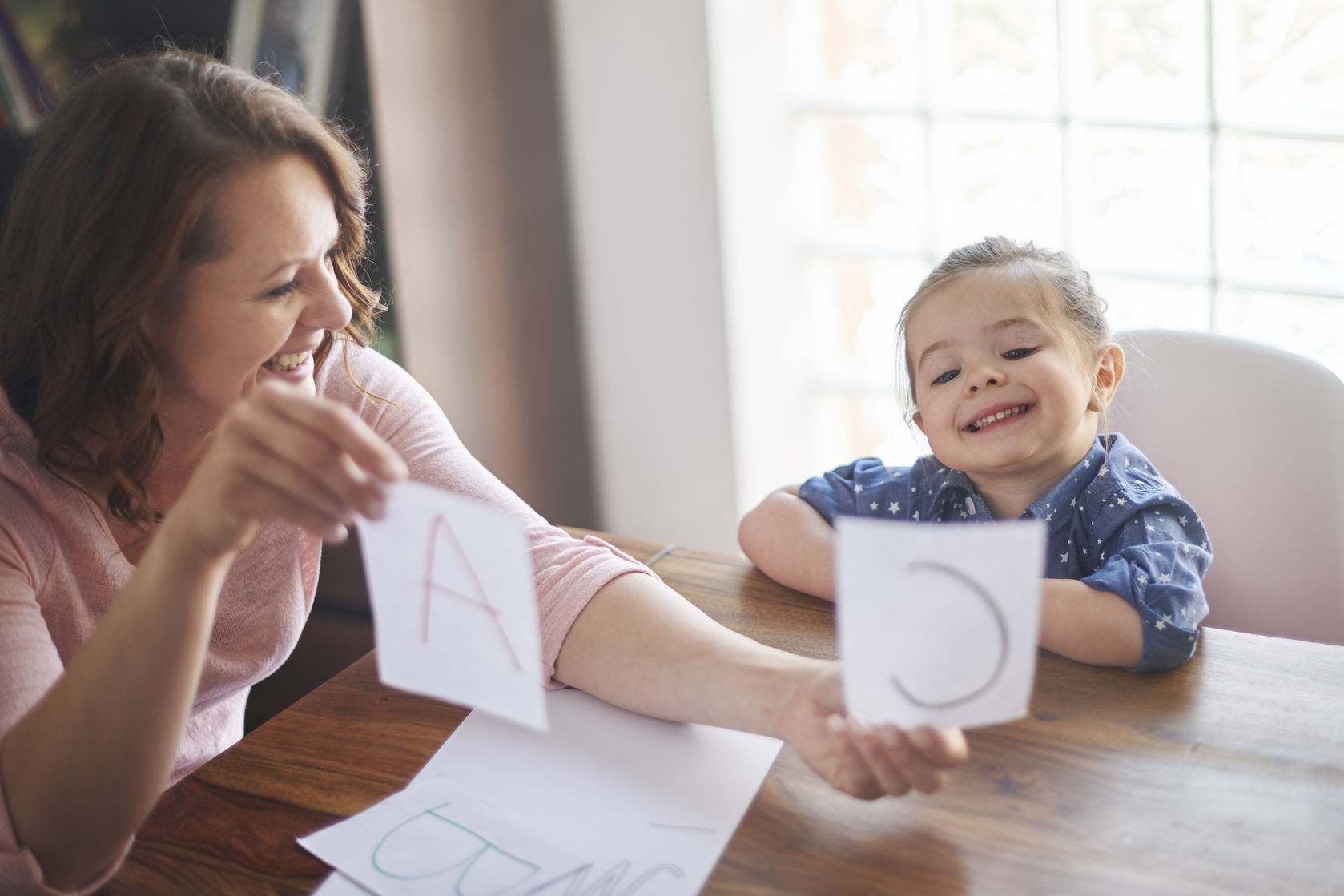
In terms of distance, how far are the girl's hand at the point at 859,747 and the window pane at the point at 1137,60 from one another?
4.61ft

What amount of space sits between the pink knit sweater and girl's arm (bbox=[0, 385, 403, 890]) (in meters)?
0.02

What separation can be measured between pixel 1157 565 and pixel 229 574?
81 centimetres

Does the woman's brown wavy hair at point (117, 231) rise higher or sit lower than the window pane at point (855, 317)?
higher

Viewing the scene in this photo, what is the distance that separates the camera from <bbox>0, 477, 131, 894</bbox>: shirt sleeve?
0.67m

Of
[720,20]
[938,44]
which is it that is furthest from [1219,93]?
[720,20]

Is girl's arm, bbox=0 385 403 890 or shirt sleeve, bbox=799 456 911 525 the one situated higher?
girl's arm, bbox=0 385 403 890

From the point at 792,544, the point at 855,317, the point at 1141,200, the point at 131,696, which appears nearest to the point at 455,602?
the point at 131,696

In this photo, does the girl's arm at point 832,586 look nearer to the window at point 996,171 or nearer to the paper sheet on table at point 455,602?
the paper sheet on table at point 455,602

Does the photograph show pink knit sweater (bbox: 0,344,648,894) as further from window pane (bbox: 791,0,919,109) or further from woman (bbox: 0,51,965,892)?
window pane (bbox: 791,0,919,109)

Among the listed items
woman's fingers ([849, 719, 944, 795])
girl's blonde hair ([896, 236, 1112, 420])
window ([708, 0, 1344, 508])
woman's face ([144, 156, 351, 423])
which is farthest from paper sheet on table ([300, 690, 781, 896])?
window ([708, 0, 1344, 508])

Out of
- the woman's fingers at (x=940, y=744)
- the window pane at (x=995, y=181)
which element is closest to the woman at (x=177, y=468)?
the woman's fingers at (x=940, y=744)

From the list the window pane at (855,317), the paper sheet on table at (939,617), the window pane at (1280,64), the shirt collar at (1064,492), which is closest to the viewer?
the paper sheet on table at (939,617)

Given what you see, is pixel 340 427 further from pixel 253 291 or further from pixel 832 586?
pixel 832 586

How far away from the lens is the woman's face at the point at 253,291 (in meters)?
0.82
